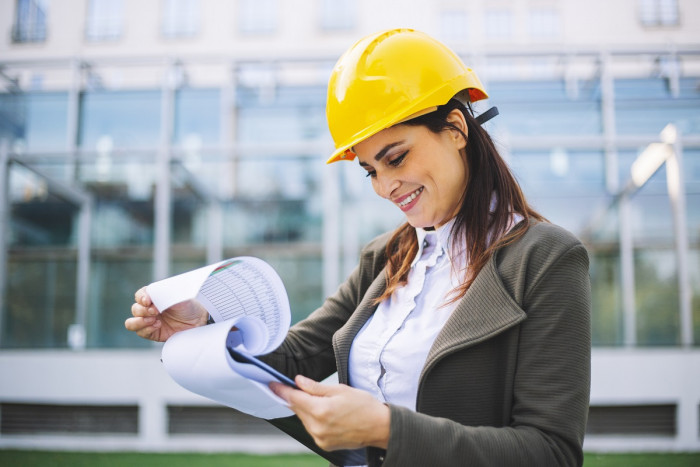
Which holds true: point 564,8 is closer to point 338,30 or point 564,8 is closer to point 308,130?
point 338,30

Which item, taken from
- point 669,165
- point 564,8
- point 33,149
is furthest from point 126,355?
point 564,8

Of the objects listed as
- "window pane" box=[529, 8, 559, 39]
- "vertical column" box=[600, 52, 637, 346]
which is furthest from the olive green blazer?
"window pane" box=[529, 8, 559, 39]

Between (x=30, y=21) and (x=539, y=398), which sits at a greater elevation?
(x=30, y=21)

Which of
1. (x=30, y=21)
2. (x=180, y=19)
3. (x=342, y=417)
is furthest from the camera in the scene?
(x=180, y=19)

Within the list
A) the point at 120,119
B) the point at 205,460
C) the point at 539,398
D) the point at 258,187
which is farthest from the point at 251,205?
the point at 539,398

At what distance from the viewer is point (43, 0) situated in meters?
8.69

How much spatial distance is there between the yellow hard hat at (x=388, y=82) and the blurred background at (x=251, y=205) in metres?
Result: 4.41

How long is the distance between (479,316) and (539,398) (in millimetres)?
192

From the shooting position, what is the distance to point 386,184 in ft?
4.29

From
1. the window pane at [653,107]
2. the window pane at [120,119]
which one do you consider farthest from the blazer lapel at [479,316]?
the window pane at [120,119]

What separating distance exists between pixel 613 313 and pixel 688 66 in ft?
9.49

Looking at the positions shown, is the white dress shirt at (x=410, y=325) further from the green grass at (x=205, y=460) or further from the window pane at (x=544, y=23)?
the window pane at (x=544, y=23)

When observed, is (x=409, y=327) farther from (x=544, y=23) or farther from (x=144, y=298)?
(x=544, y=23)

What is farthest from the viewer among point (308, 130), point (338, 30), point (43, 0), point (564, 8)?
point (338, 30)
